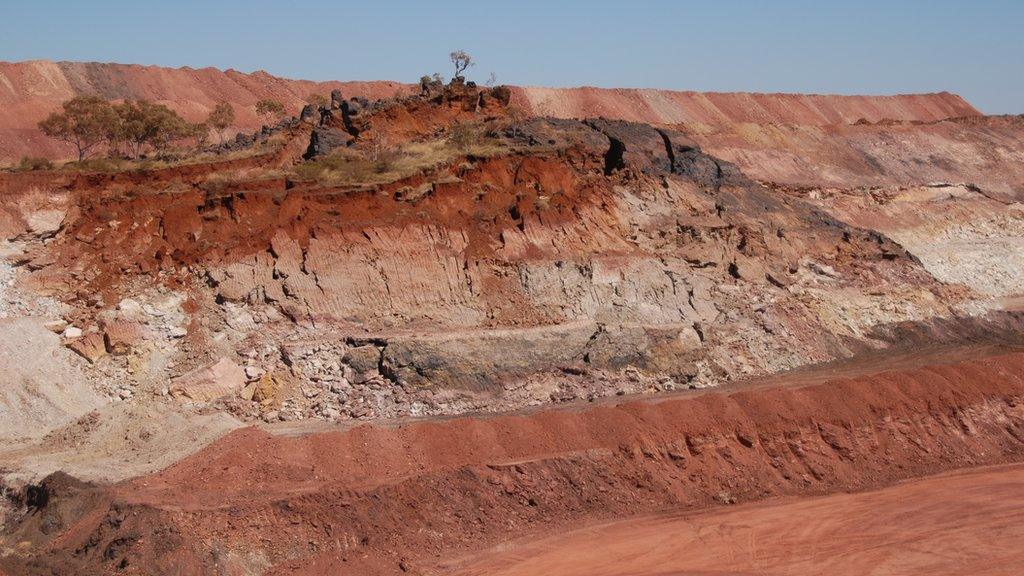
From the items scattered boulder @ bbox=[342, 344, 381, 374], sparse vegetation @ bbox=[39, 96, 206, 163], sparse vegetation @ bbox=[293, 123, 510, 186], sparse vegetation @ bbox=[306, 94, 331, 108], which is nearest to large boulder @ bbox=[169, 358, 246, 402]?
scattered boulder @ bbox=[342, 344, 381, 374]

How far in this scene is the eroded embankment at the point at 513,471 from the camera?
15898 mm

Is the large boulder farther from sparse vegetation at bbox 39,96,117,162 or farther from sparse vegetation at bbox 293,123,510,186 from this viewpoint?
sparse vegetation at bbox 39,96,117,162

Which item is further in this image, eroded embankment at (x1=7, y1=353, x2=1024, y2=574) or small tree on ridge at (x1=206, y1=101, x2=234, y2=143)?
small tree on ridge at (x1=206, y1=101, x2=234, y2=143)

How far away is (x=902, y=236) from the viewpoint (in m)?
34.4

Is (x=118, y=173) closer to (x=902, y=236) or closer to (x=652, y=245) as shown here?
(x=652, y=245)

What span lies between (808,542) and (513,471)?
582cm

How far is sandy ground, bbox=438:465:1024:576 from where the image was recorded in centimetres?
1678

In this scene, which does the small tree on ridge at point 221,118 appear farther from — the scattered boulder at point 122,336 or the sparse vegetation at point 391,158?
the scattered boulder at point 122,336

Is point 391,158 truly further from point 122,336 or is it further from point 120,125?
point 120,125

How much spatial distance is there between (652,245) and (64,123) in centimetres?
2282

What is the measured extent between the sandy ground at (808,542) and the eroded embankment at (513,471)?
62cm

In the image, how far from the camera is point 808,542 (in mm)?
17750

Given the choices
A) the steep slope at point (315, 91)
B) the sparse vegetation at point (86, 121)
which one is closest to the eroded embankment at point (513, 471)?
the sparse vegetation at point (86, 121)

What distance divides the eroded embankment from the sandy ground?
2.05 feet
